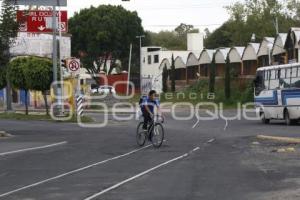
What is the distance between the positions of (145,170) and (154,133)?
6.65 m

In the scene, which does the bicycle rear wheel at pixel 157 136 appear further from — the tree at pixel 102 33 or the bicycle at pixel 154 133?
the tree at pixel 102 33

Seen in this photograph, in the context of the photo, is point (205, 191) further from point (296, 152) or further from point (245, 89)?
point (245, 89)

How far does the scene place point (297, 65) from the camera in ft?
112

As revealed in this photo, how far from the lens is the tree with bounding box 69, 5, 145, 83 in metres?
94.9

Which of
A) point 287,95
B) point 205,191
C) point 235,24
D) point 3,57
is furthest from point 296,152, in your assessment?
point 235,24

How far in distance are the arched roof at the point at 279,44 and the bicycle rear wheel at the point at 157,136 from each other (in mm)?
45514

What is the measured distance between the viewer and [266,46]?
6950 centimetres

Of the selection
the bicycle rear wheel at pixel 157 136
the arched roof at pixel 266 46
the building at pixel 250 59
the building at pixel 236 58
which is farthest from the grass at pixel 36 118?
the building at pixel 236 58

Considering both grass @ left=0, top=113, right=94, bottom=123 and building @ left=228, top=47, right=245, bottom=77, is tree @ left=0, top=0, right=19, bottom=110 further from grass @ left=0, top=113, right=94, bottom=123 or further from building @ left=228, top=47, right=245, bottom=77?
building @ left=228, top=47, right=245, bottom=77

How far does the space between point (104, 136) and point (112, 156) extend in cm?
824

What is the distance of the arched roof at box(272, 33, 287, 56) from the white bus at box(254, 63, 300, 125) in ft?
88.4

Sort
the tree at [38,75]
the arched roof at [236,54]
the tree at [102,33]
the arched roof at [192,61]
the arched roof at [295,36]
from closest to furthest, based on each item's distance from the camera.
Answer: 1. the tree at [38,75]
2. the arched roof at [295,36]
3. the arched roof at [236,54]
4. the arched roof at [192,61]
5. the tree at [102,33]

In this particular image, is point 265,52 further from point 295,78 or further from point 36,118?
point 295,78

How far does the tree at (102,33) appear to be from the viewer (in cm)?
9494
